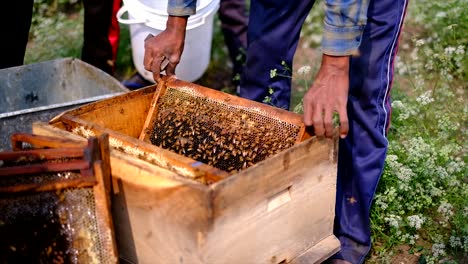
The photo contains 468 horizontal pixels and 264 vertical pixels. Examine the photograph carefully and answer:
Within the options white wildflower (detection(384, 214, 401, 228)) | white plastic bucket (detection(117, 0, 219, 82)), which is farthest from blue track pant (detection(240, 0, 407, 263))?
white plastic bucket (detection(117, 0, 219, 82))

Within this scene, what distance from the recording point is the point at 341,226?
326 centimetres

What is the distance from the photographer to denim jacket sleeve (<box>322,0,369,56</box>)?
246 cm

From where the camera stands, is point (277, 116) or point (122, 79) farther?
point (122, 79)

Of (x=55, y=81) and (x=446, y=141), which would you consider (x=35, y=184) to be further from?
(x=446, y=141)

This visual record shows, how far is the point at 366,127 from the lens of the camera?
3.07m

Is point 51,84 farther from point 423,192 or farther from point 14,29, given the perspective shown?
point 423,192

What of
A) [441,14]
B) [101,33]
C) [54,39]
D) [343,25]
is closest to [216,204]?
→ [343,25]

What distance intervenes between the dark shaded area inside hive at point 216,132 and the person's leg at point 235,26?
1732 mm

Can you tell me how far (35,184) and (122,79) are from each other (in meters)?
2.98

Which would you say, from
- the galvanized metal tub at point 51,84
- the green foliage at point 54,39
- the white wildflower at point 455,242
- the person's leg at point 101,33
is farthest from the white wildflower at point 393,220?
the green foliage at point 54,39

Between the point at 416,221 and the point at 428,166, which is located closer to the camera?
the point at 416,221

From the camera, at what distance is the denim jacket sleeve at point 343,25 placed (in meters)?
2.46

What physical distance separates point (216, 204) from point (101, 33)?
8.75 ft

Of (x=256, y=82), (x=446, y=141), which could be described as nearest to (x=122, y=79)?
(x=256, y=82)
